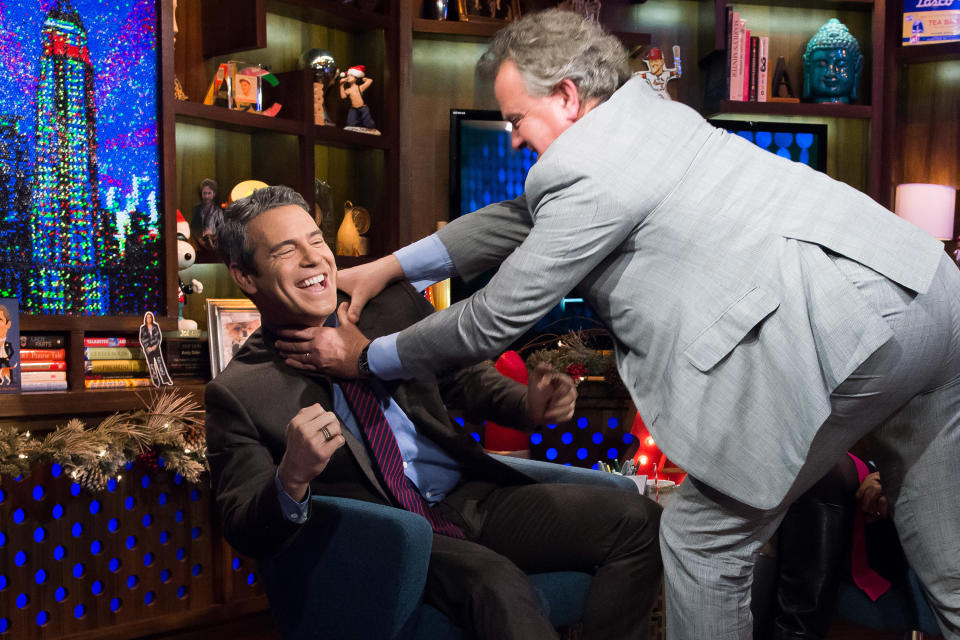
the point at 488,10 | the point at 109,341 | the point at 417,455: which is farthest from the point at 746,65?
the point at 417,455

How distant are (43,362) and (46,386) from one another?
0.07m

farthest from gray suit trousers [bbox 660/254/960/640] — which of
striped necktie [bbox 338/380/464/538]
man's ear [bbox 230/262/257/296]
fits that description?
man's ear [bbox 230/262/257/296]

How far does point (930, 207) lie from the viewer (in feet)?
14.8

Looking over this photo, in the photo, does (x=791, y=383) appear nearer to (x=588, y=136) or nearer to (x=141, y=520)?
(x=588, y=136)

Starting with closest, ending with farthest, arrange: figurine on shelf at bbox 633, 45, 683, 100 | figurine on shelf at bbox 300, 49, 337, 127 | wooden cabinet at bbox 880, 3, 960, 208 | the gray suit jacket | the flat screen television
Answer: the gray suit jacket < figurine on shelf at bbox 300, 49, 337, 127 < the flat screen television < figurine on shelf at bbox 633, 45, 683, 100 < wooden cabinet at bbox 880, 3, 960, 208

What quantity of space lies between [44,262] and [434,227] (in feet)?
6.04

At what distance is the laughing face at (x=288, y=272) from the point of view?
2.08 m

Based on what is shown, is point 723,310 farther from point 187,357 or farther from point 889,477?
point 187,357

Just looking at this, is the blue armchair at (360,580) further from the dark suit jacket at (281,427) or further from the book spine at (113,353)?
the book spine at (113,353)

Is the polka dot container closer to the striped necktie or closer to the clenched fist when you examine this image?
the striped necktie

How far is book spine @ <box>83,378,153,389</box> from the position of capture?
3.02 m

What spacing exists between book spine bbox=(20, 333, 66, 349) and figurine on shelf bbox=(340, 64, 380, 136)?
1525 millimetres

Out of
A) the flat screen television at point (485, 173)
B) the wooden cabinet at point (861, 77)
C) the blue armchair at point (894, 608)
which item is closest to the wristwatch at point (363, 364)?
the blue armchair at point (894, 608)

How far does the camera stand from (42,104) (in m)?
2.95
